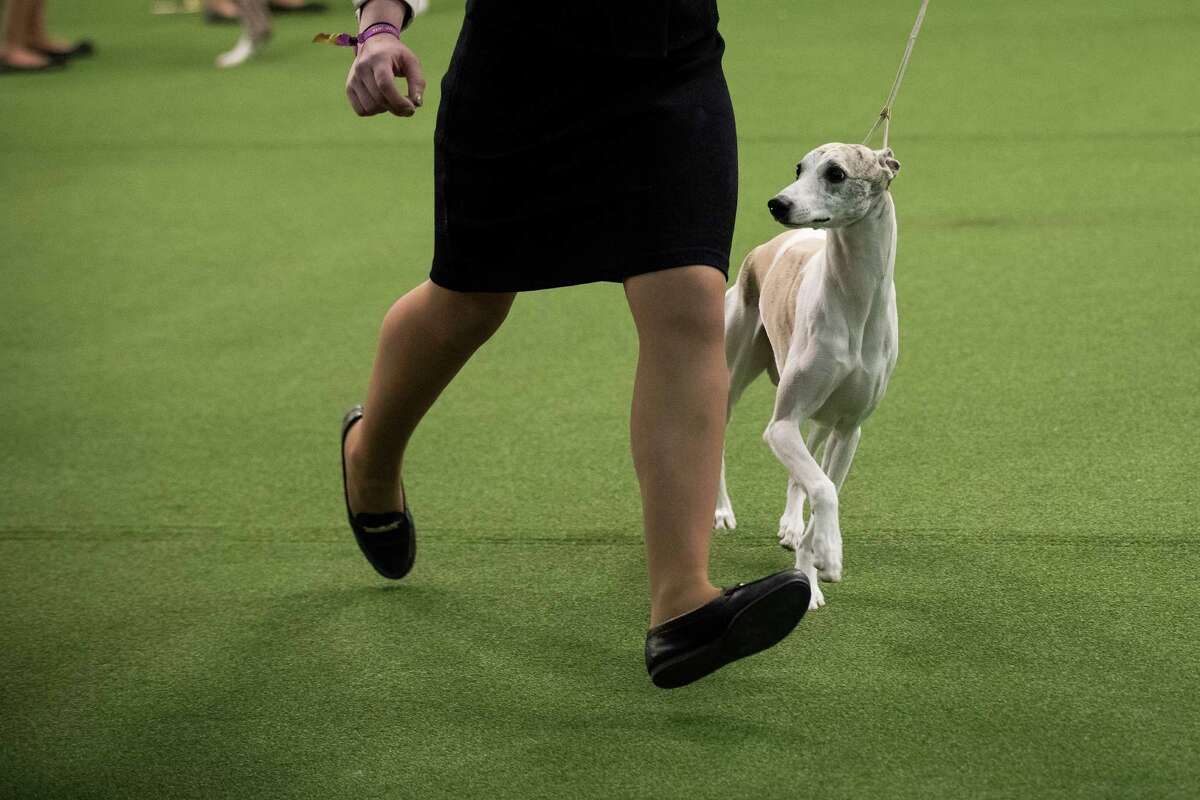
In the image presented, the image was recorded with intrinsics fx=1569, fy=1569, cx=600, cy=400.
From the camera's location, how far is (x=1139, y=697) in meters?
2.51

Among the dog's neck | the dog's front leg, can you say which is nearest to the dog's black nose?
the dog's neck

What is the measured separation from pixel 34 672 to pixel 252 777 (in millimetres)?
628

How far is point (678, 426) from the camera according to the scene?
2381 millimetres

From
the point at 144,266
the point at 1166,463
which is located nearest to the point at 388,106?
the point at 1166,463

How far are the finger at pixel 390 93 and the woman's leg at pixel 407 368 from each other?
33 centimetres

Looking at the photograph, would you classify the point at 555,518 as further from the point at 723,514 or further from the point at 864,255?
the point at 864,255

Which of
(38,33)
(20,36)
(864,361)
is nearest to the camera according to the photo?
(864,361)

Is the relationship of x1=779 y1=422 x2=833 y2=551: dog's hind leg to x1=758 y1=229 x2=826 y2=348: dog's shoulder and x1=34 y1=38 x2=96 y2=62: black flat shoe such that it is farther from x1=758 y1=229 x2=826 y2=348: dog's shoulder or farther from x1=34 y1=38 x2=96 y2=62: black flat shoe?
x1=34 y1=38 x2=96 y2=62: black flat shoe

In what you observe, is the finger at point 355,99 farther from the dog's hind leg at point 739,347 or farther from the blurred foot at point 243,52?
the blurred foot at point 243,52

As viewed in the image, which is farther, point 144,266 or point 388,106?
point 144,266

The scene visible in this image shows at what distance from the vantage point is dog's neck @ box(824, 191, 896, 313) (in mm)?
2736

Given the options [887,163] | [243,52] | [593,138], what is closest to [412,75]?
[593,138]

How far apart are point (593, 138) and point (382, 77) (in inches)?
12.8

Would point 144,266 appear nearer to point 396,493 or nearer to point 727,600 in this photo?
point 396,493
